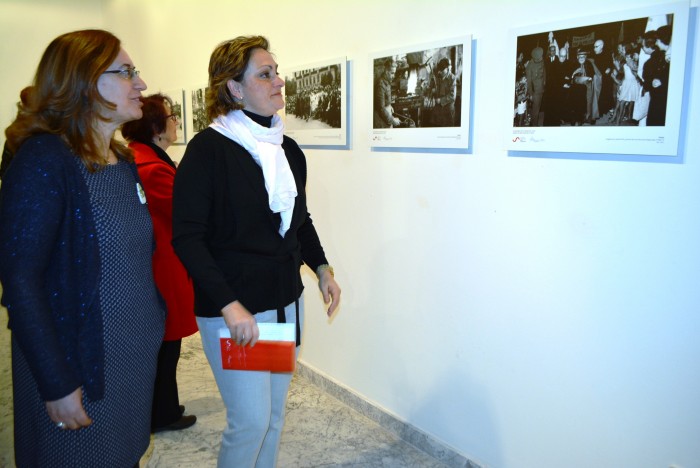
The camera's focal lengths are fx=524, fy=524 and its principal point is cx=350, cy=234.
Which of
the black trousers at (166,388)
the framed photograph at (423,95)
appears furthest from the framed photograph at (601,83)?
the black trousers at (166,388)

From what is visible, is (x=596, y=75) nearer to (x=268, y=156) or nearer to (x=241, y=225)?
(x=268, y=156)

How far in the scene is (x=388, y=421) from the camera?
2801 millimetres

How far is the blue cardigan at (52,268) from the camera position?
117 centimetres

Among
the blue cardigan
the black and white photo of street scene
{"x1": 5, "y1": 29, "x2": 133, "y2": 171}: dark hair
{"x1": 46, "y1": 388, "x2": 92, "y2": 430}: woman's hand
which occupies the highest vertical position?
the black and white photo of street scene

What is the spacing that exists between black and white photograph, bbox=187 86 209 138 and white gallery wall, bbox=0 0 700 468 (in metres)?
0.96

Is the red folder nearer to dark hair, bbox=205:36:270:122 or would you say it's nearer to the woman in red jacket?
dark hair, bbox=205:36:270:122

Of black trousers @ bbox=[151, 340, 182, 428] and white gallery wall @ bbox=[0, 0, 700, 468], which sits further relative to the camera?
black trousers @ bbox=[151, 340, 182, 428]

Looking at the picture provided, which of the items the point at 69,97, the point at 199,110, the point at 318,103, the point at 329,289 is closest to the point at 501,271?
the point at 329,289

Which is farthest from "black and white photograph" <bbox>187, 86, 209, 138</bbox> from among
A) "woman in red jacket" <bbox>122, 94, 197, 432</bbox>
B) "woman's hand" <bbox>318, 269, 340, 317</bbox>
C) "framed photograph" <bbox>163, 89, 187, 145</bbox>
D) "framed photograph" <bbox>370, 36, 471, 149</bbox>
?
"woman's hand" <bbox>318, 269, 340, 317</bbox>

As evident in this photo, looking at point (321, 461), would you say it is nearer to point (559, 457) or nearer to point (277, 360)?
point (559, 457)

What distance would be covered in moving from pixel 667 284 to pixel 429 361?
1.16 m

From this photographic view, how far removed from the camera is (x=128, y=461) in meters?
1.49

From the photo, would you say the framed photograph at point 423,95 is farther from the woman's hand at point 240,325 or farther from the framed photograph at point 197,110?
the framed photograph at point 197,110

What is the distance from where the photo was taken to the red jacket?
94.7 inches
